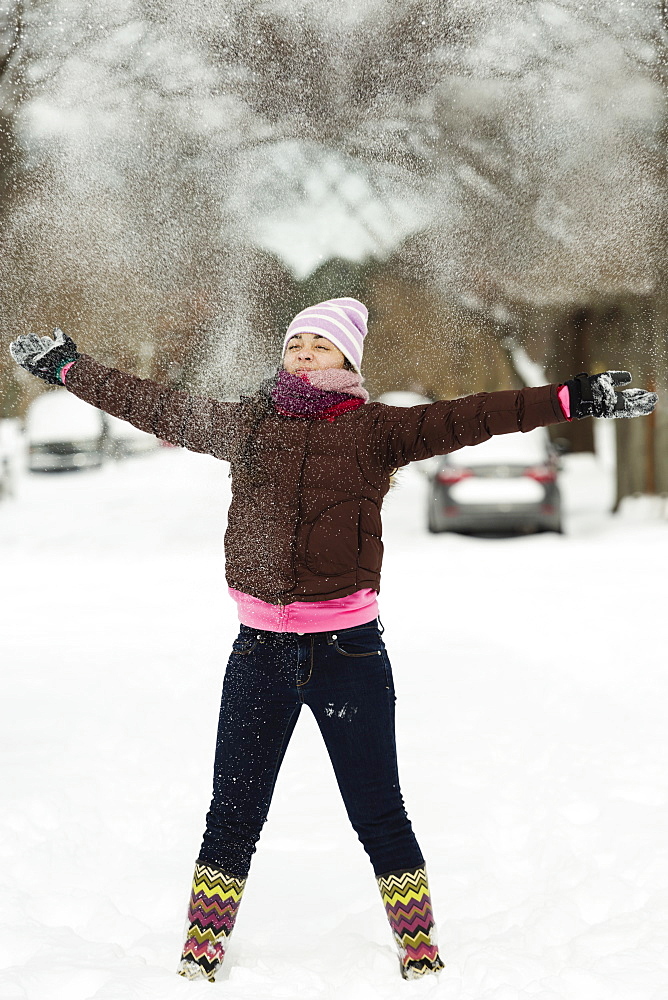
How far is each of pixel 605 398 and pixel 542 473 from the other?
7824 mm

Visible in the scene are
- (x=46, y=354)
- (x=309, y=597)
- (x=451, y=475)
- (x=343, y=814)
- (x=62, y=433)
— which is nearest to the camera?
(x=309, y=597)

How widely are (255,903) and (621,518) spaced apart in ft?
33.7

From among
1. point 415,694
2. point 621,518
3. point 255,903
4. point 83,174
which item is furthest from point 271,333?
point 621,518

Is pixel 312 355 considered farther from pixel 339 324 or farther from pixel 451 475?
pixel 451 475

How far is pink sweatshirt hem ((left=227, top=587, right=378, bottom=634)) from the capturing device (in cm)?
199

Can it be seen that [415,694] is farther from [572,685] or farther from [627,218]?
[627,218]

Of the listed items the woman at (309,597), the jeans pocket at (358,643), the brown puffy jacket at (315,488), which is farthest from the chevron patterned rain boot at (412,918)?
the brown puffy jacket at (315,488)

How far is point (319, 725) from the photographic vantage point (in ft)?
6.64

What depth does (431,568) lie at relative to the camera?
825 centimetres

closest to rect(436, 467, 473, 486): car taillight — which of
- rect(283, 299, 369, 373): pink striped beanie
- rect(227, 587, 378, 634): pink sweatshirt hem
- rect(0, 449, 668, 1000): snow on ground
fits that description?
rect(0, 449, 668, 1000): snow on ground

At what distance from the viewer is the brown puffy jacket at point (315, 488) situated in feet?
6.51

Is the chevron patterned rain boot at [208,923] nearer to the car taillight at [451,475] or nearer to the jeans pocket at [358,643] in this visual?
the jeans pocket at [358,643]

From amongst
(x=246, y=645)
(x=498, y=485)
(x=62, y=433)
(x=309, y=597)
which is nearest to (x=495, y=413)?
(x=309, y=597)

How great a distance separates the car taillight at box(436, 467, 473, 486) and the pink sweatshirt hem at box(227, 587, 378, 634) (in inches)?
295
